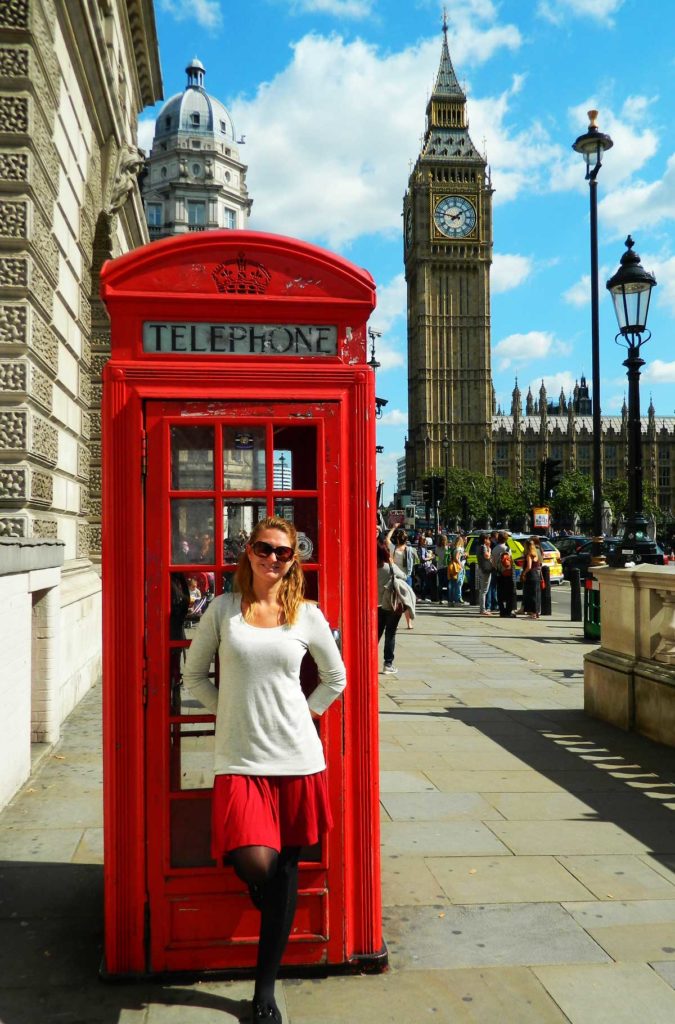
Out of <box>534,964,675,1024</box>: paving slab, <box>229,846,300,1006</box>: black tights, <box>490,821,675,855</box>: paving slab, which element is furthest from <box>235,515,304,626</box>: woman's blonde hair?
<box>490,821,675,855</box>: paving slab

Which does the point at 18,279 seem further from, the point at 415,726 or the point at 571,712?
the point at 571,712

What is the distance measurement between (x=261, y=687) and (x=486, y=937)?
161 centimetres

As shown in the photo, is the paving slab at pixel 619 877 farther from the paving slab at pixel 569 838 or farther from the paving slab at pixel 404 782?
the paving slab at pixel 404 782

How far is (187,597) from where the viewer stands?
375cm

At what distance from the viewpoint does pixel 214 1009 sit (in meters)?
3.38

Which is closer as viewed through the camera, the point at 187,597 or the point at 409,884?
the point at 187,597

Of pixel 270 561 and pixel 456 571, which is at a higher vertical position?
pixel 270 561

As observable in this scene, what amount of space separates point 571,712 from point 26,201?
6.53 metres

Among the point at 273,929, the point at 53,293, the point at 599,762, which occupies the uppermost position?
the point at 53,293

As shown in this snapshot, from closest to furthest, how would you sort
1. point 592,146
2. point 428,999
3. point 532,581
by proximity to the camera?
point 428,999
point 592,146
point 532,581

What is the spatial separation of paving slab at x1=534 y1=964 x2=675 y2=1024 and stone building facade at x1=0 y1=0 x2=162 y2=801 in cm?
355

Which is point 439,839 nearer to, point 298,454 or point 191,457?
point 298,454

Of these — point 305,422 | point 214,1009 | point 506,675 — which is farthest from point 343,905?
point 506,675

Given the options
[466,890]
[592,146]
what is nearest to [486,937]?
[466,890]
